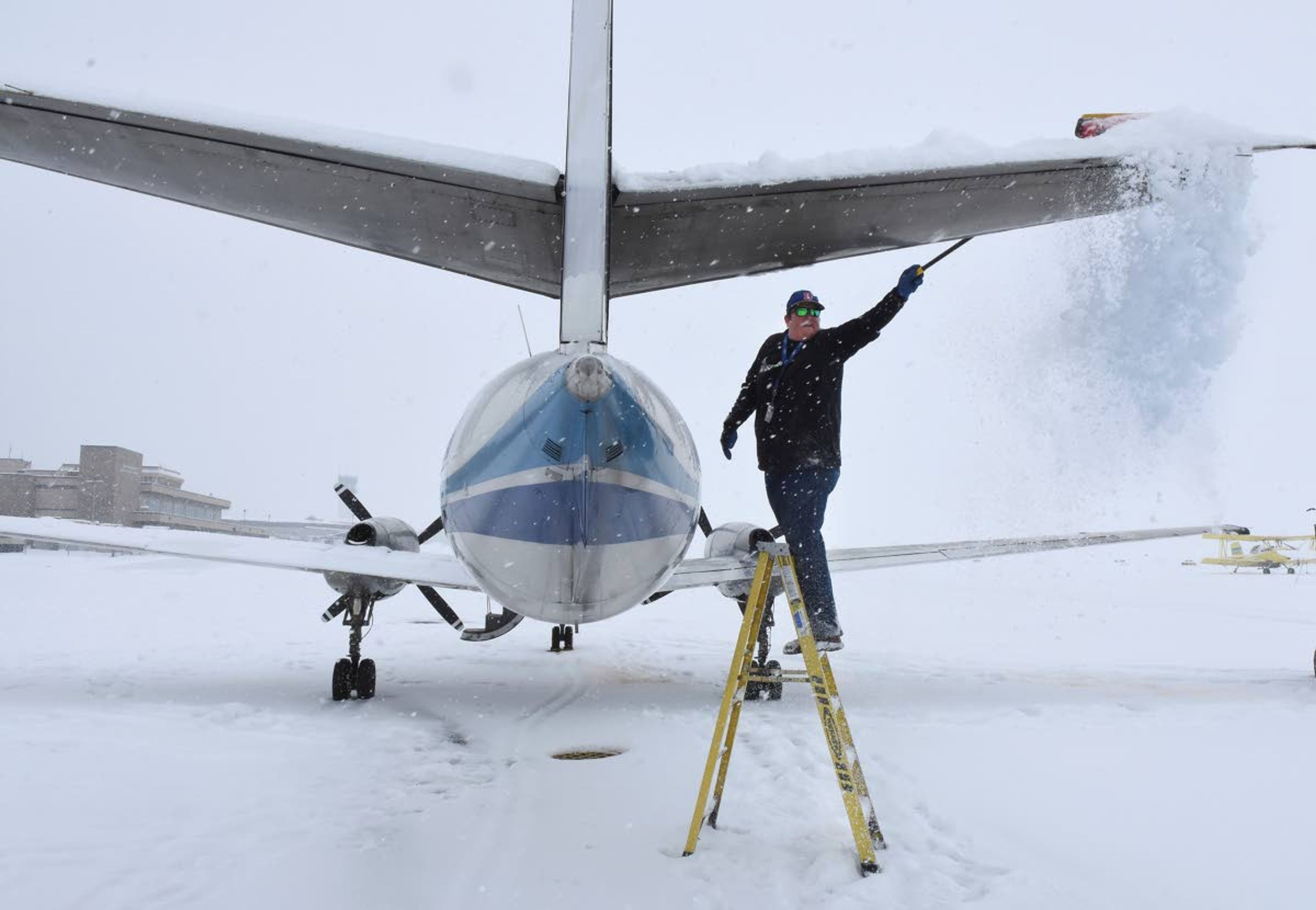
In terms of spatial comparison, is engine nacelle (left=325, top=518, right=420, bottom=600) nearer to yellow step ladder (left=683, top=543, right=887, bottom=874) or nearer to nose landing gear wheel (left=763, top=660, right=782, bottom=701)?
nose landing gear wheel (left=763, top=660, right=782, bottom=701)

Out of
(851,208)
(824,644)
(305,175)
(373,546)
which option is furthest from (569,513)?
(373,546)

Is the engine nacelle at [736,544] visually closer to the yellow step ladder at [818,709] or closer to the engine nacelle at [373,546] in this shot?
the yellow step ladder at [818,709]

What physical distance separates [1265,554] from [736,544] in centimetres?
3432

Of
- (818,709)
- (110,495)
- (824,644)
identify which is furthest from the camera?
(110,495)

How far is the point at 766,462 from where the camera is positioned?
4434 millimetres

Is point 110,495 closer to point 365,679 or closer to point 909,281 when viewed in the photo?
point 365,679

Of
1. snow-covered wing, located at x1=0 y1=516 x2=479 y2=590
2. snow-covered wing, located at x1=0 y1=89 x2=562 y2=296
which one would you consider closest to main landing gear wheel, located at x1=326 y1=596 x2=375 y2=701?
snow-covered wing, located at x1=0 y1=516 x2=479 y2=590

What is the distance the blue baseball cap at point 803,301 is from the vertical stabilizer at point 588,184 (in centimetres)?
124

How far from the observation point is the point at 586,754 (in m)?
5.11

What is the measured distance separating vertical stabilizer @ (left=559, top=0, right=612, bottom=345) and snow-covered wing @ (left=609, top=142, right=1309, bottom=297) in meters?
0.46

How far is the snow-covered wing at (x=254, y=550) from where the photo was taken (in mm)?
6543

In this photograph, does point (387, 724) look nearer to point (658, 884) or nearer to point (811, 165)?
point (658, 884)

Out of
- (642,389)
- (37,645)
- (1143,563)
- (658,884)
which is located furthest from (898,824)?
(1143,563)

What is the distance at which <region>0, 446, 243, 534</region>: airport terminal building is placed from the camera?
1030 inches
